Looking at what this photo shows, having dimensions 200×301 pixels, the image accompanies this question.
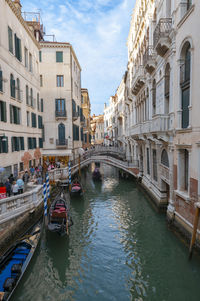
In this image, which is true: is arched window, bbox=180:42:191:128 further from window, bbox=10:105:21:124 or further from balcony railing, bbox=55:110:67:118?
balcony railing, bbox=55:110:67:118

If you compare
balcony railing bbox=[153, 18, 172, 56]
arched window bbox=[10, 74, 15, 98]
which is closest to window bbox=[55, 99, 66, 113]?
arched window bbox=[10, 74, 15, 98]

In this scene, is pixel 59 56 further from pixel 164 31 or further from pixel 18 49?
pixel 164 31

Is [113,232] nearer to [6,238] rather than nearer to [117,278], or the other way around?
[117,278]

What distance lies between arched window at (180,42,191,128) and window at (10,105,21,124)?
34.8 feet

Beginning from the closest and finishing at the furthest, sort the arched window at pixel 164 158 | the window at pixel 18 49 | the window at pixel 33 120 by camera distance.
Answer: the arched window at pixel 164 158 < the window at pixel 18 49 < the window at pixel 33 120

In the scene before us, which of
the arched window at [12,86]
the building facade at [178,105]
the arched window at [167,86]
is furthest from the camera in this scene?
the arched window at [12,86]

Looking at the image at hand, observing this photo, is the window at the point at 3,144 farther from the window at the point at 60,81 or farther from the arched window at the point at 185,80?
the window at the point at 60,81

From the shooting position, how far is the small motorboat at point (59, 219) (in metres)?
9.07

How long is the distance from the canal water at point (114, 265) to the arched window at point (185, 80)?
5.30m

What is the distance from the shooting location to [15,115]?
1476 centimetres

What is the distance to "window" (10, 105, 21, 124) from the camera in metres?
13.8

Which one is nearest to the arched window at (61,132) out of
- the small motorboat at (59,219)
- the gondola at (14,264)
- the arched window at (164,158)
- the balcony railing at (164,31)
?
the small motorboat at (59,219)

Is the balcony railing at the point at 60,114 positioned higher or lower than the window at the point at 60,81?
lower

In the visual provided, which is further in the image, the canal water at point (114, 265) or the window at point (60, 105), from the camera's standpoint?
the window at point (60, 105)
